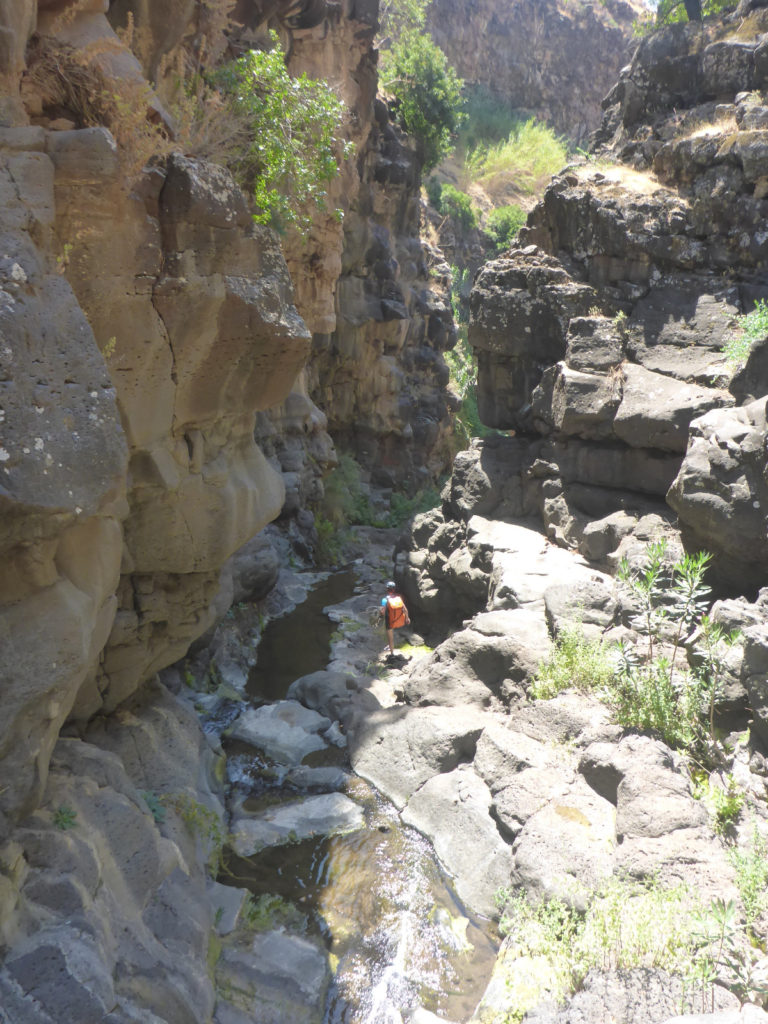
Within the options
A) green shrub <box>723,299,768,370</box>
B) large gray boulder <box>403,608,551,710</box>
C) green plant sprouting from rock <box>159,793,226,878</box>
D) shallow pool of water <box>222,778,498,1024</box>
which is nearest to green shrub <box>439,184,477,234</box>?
green shrub <box>723,299,768,370</box>

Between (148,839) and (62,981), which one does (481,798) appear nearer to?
(148,839)

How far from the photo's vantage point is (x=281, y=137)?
21.5ft

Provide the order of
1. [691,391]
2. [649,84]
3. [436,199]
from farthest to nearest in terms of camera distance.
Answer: [436,199], [649,84], [691,391]

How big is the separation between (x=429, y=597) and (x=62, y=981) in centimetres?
901

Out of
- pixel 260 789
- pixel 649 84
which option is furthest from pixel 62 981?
pixel 649 84

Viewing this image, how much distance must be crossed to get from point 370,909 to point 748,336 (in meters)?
8.67

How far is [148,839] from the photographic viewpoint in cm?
543

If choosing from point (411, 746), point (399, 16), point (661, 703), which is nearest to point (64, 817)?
point (411, 746)

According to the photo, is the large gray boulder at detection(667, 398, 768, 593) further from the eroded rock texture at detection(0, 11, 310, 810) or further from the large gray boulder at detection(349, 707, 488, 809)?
the eroded rock texture at detection(0, 11, 310, 810)

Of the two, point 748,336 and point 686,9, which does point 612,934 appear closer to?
point 748,336

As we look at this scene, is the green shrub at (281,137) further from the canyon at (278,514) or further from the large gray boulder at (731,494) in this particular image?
the large gray boulder at (731,494)

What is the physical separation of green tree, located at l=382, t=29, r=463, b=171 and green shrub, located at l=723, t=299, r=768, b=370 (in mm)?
17819

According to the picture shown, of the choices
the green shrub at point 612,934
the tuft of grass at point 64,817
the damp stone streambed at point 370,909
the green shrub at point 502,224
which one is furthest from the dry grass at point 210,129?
the green shrub at point 502,224

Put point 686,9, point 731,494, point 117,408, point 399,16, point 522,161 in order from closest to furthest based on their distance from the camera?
point 117,408, point 731,494, point 686,9, point 399,16, point 522,161
